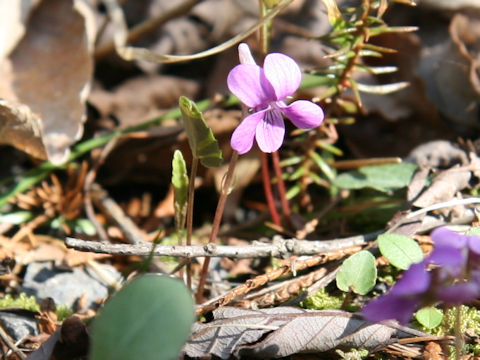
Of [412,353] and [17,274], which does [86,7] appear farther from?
[412,353]

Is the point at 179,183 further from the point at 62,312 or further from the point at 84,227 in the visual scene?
the point at 84,227

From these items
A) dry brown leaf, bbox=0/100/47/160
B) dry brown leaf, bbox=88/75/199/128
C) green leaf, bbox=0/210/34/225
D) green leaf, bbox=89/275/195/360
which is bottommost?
green leaf, bbox=0/210/34/225

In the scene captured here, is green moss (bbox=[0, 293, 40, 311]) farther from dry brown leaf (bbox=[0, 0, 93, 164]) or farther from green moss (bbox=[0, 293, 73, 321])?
dry brown leaf (bbox=[0, 0, 93, 164])

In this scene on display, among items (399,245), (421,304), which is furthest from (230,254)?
(421,304)

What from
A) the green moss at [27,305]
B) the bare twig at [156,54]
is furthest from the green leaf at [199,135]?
the green moss at [27,305]

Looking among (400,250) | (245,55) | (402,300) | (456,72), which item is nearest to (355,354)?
(400,250)

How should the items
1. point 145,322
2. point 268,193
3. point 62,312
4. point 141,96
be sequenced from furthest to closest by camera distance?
point 141,96, point 268,193, point 62,312, point 145,322

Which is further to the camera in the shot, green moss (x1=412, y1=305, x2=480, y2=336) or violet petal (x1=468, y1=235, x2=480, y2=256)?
green moss (x1=412, y1=305, x2=480, y2=336)

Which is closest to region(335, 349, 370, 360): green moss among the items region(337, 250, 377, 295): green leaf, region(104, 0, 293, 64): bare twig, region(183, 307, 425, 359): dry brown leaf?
region(183, 307, 425, 359): dry brown leaf
